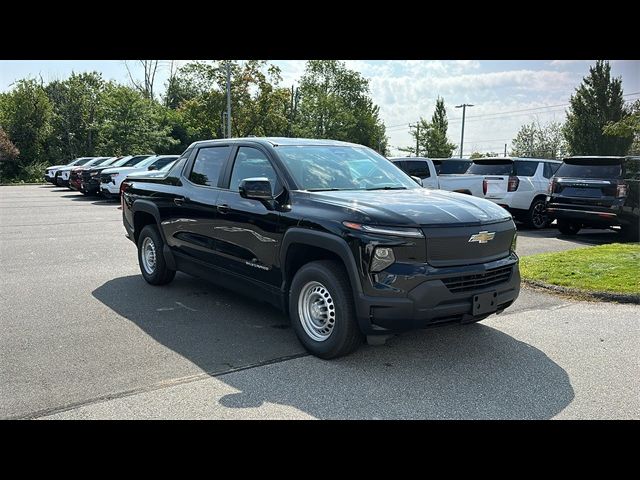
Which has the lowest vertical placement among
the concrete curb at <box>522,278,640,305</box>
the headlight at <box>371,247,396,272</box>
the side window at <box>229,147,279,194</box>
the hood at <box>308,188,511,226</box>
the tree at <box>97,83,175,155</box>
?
the concrete curb at <box>522,278,640,305</box>

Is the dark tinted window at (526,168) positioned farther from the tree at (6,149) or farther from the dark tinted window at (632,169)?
the tree at (6,149)

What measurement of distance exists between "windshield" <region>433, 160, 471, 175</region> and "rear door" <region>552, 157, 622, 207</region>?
15.6 ft

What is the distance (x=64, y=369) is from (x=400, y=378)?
2682 mm

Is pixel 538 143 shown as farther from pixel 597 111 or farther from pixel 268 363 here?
pixel 268 363

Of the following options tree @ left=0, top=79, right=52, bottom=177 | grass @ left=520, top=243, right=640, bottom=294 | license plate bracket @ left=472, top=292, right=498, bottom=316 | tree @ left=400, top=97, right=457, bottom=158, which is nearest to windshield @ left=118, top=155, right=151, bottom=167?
grass @ left=520, top=243, right=640, bottom=294

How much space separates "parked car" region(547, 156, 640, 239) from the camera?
426 inches

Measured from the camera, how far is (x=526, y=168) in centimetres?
1388

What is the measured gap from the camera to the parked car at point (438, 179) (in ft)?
45.4

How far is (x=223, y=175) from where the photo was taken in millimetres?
5785

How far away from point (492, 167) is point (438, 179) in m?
1.44

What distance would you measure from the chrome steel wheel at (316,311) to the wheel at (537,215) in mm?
10411

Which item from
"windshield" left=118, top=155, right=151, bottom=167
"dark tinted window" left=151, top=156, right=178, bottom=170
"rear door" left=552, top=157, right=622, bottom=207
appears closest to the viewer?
"rear door" left=552, top=157, right=622, bottom=207

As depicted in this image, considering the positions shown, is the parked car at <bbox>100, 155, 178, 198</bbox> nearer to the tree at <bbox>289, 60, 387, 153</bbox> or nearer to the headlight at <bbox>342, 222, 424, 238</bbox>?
the headlight at <bbox>342, 222, 424, 238</bbox>
